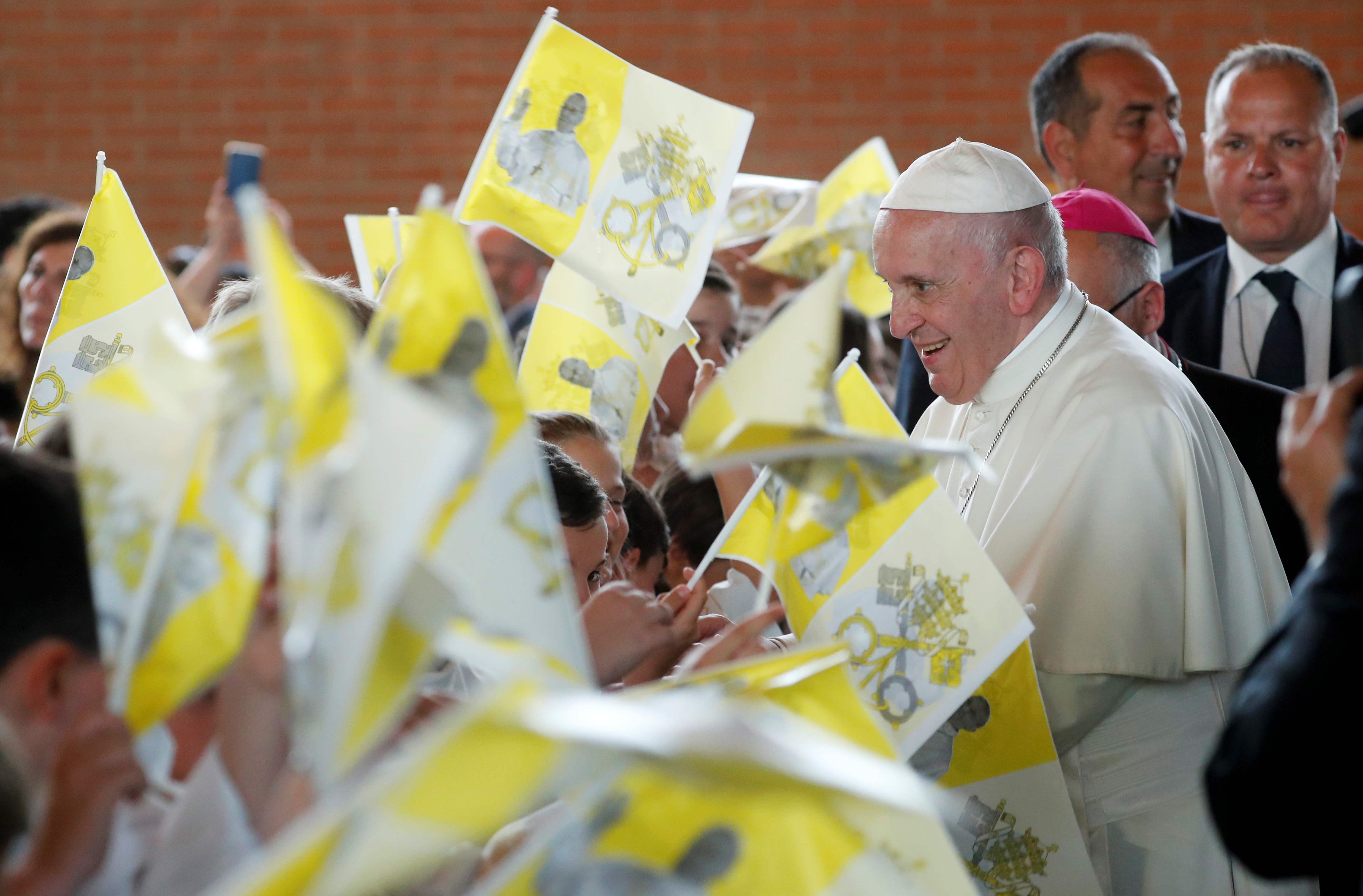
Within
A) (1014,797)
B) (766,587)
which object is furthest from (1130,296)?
(766,587)

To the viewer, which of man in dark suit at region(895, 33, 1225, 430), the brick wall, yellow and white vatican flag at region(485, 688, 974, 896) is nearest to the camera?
yellow and white vatican flag at region(485, 688, 974, 896)

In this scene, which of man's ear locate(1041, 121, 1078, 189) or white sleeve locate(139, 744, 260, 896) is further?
man's ear locate(1041, 121, 1078, 189)

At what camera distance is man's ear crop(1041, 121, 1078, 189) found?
4414 mm

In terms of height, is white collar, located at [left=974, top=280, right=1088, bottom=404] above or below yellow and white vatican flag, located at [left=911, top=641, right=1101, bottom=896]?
above

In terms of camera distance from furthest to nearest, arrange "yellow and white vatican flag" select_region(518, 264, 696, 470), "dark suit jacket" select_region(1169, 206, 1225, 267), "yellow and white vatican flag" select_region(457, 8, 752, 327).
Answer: "dark suit jacket" select_region(1169, 206, 1225, 267)
"yellow and white vatican flag" select_region(518, 264, 696, 470)
"yellow and white vatican flag" select_region(457, 8, 752, 327)

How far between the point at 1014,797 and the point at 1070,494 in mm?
732

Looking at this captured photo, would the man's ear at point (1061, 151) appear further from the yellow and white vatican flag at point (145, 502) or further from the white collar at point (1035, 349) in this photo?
the yellow and white vatican flag at point (145, 502)

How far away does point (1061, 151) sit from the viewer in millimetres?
4430

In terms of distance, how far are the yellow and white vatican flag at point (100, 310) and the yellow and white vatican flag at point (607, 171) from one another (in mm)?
611

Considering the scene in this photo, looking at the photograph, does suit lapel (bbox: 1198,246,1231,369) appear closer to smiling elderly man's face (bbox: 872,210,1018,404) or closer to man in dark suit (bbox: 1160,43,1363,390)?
man in dark suit (bbox: 1160,43,1363,390)

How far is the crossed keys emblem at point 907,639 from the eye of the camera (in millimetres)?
2111

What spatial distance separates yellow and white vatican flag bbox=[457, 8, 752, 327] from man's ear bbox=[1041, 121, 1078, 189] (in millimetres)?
1766

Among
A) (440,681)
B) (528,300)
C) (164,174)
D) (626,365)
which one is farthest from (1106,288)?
(164,174)

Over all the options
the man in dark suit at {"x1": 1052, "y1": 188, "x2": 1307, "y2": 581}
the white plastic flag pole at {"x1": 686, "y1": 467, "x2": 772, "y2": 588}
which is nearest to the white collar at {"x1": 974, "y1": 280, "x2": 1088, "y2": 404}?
the man in dark suit at {"x1": 1052, "y1": 188, "x2": 1307, "y2": 581}
